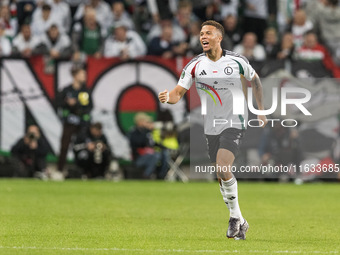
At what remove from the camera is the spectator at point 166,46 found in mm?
24188

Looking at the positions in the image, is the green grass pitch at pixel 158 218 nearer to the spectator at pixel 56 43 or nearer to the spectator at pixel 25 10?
the spectator at pixel 56 43

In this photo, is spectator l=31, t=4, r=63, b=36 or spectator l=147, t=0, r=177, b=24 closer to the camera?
spectator l=31, t=4, r=63, b=36

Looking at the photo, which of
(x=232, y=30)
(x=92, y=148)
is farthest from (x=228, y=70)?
(x=232, y=30)

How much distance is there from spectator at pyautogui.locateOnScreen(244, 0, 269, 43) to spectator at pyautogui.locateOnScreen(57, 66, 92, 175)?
4.82 metres

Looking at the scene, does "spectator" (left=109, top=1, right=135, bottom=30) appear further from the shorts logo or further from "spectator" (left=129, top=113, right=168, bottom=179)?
the shorts logo

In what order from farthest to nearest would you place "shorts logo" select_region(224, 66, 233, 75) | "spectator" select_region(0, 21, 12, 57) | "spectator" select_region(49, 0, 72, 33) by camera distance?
"spectator" select_region(49, 0, 72, 33), "spectator" select_region(0, 21, 12, 57), "shorts logo" select_region(224, 66, 233, 75)

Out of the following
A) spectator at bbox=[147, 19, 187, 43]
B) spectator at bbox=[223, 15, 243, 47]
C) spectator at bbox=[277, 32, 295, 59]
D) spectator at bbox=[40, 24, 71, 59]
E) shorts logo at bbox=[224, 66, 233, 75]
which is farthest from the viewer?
spectator at bbox=[147, 19, 187, 43]

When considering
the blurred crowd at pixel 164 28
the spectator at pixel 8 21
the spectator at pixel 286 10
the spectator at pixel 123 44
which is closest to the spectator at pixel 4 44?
the blurred crowd at pixel 164 28

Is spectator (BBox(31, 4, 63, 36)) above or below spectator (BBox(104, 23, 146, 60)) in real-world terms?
above

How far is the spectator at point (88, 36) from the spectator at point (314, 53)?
17.6 ft

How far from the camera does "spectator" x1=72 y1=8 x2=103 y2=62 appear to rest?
24844 mm

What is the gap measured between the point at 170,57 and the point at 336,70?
14.3 feet

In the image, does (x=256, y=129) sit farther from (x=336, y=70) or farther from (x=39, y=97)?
(x=39, y=97)

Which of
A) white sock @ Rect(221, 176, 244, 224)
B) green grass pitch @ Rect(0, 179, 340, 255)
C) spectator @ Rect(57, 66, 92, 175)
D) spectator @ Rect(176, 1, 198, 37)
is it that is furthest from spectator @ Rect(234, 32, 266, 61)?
white sock @ Rect(221, 176, 244, 224)
